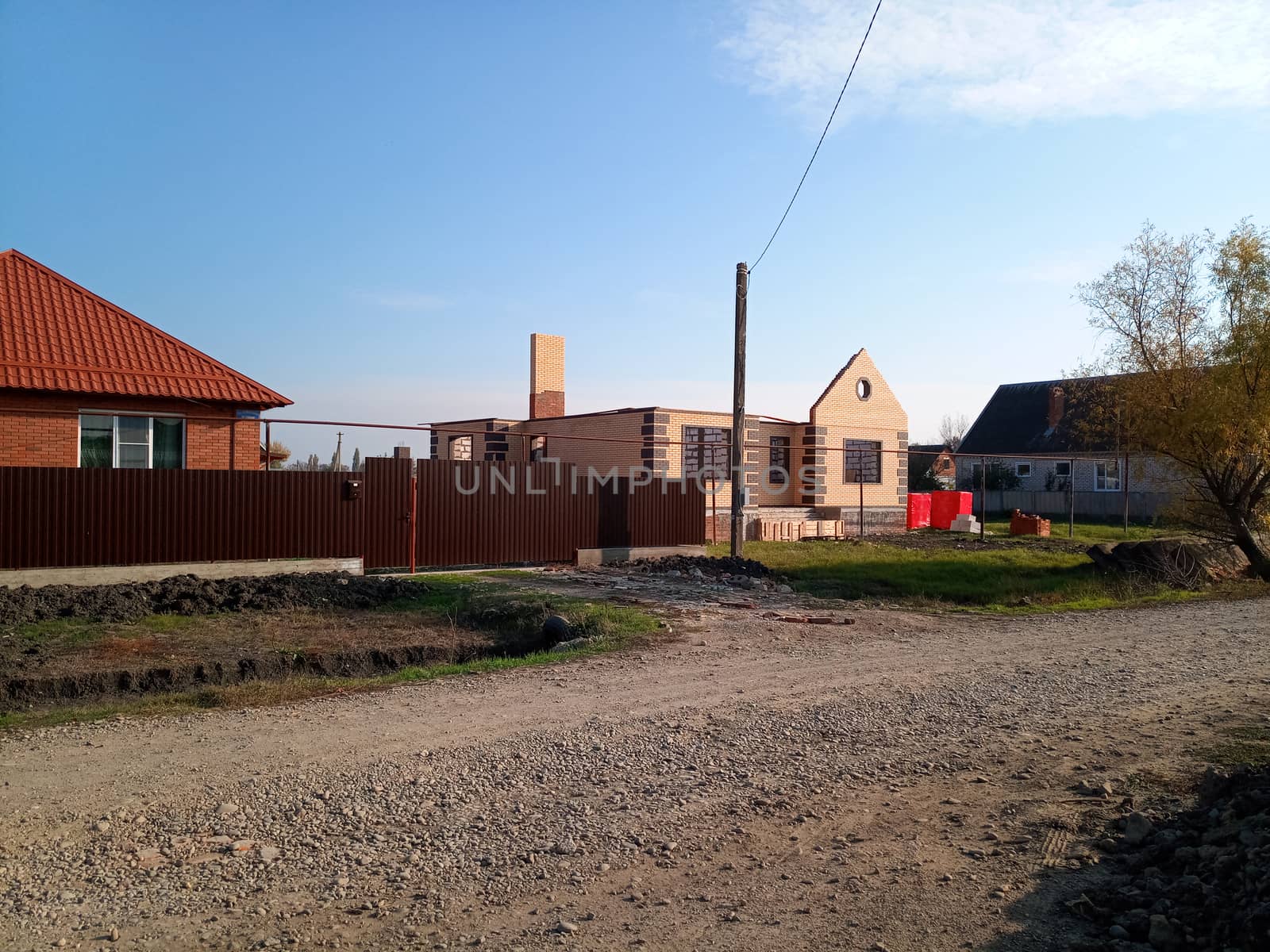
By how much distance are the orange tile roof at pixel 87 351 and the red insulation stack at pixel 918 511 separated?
818 inches

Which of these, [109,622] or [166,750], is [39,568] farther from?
[166,750]

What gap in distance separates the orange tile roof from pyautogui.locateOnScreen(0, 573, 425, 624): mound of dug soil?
190 inches

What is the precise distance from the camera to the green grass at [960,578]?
1459 centimetres

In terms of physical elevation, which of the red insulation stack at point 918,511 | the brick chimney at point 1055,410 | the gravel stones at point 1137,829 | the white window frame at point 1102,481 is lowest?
the gravel stones at point 1137,829

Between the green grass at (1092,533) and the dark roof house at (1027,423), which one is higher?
the dark roof house at (1027,423)

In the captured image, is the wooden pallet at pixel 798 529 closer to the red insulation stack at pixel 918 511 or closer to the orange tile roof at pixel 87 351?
the red insulation stack at pixel 918 511

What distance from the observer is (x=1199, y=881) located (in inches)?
153

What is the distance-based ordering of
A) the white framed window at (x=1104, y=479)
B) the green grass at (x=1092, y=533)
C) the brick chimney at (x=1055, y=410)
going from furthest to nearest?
the brick chimney at (x=1055, y=410) → the white framed window at (x=1104, y=479) → the green grass at (x=1092, y=533)

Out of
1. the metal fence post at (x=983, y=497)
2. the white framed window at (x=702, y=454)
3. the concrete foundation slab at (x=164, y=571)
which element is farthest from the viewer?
the white framed window at (x=702, y=454)

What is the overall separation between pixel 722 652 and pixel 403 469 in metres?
8.25

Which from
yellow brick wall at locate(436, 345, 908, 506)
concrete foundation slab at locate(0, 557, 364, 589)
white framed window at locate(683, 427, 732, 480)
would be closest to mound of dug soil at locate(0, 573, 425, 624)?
concrete foundation slab at locate(0, 557, 364, 589)

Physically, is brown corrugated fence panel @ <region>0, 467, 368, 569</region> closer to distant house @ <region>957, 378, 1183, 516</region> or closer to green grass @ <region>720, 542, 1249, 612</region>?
green grass @ <region>720, 542, 1249, 612</region>

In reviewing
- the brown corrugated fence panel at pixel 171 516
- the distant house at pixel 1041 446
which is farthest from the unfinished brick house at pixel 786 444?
the brown corrugated fence panel at pixel 171 516

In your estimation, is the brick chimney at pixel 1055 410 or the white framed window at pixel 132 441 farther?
the brick chimney at pixel 1055 410
